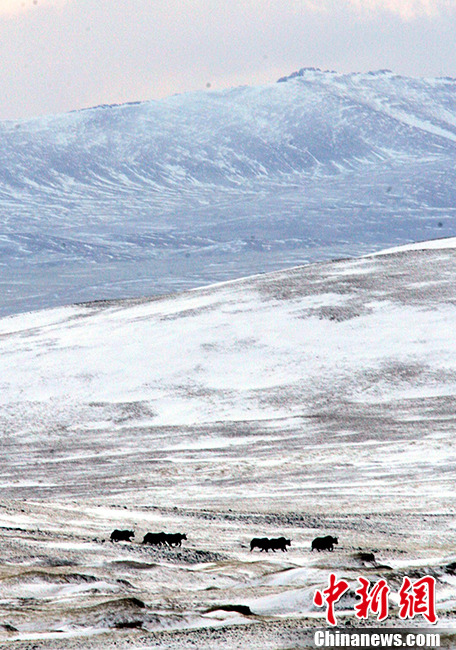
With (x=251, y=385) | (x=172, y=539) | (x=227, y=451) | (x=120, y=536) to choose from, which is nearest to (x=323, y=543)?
(x=172, y=539)

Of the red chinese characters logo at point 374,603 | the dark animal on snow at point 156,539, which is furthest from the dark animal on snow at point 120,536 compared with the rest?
the red chinese characters logo at point 374,603

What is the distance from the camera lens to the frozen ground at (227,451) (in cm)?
1273

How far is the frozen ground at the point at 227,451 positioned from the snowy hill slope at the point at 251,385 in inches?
6.0

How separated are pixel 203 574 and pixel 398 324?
128 ft

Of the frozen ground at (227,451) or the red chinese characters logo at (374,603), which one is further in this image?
the frozen ground at (227,451)

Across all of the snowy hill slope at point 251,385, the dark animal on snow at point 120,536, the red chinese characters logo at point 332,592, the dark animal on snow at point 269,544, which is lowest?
the snowy hill slope at point 251,385

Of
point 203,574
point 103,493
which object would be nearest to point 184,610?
point 203,574

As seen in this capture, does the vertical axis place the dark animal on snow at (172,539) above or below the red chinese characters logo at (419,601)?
below

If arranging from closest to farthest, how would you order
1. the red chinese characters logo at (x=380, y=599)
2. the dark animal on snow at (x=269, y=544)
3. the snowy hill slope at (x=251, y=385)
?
the red chinese characters logo at (x=380, y=599), the dark animal on snow at (x=269, y=544), the snowy hill slope at (x=251, y=385)

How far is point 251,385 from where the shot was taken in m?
45.2

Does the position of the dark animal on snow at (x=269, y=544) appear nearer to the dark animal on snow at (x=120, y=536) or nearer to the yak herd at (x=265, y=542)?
the yak herd at (x=265, y=542)

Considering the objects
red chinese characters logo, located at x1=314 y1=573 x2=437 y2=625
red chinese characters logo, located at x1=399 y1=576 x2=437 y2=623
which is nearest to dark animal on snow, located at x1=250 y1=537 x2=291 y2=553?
red chinese characters logo, located at x1=314 y1=573 x2=437 y2=625

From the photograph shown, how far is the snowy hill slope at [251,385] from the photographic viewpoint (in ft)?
105

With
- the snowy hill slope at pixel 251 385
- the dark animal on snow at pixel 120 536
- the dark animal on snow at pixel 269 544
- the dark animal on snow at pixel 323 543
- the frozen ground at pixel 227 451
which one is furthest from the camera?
the snowy hill slope at pixel 251 385
